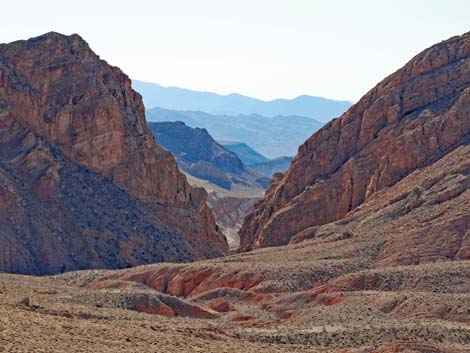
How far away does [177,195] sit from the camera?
280 ft

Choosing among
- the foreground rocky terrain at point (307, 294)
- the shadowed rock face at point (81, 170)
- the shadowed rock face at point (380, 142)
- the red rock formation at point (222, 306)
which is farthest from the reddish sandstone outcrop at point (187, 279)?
the shadowed rock face at point (380, 142)

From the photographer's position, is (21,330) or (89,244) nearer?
(21,330)

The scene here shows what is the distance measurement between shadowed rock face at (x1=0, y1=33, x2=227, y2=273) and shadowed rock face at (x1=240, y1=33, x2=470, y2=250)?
802cm

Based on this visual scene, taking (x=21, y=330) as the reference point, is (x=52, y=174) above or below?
above

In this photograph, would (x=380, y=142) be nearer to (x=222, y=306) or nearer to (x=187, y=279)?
(x=187, y=279)

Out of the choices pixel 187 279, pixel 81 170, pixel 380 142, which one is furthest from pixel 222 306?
pixel 81 170

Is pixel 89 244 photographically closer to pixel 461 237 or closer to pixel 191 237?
pixel 191 237

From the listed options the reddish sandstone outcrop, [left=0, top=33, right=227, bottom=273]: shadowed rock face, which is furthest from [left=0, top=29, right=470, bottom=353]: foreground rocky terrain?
[left=0, top=33, right=227, bottom=273]: shadowed rock face

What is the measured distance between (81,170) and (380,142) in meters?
22.5

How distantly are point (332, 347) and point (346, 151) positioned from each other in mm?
42076

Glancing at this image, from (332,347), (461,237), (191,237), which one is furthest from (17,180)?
(332,347)

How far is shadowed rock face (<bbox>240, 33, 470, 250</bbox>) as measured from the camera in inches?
2854

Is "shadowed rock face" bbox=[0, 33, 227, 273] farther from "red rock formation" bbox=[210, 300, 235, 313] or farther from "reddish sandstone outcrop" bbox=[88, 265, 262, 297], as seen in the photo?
"red rock formation" bbox=[210, 300, 235, 313]

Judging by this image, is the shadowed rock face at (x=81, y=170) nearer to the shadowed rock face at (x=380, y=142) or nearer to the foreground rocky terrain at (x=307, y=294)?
the shadowed rock face at (x=380, y=142)
